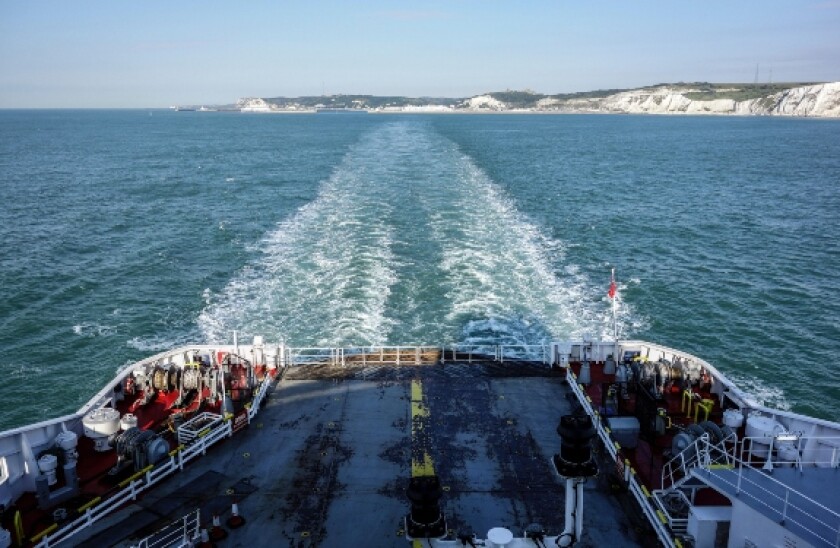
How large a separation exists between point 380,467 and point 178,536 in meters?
5.27

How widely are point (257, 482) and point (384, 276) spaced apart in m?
24.4

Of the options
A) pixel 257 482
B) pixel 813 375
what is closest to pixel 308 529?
pixel 257 482

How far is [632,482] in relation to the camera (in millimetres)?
15602

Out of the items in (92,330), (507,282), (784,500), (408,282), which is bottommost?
(92,330)

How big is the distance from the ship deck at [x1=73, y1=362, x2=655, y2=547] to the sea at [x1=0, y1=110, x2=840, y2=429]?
10.2m

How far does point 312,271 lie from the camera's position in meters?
41.9

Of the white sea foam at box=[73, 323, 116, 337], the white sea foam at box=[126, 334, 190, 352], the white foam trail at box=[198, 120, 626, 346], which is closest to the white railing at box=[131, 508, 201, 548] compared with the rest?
the white foam trail at box=[198, 120, 626, 346]

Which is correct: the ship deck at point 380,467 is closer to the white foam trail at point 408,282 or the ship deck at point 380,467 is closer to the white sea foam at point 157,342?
the white foam trail at point 408,282

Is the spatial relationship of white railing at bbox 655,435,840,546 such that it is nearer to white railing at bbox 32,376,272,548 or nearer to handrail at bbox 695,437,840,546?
handrail at bbox 695,437,840,546

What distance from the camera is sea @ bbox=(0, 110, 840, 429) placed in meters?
33.3

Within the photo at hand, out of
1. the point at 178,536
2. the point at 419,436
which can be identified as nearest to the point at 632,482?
the point at 419,436

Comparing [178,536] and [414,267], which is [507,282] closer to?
[414,267]

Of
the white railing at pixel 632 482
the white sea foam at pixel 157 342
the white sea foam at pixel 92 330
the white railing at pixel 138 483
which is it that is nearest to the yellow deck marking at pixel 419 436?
the white railing at pixel 632 482

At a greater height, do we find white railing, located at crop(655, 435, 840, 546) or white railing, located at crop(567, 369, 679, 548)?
white railing, located at crop(655, 435, 840, 546)
